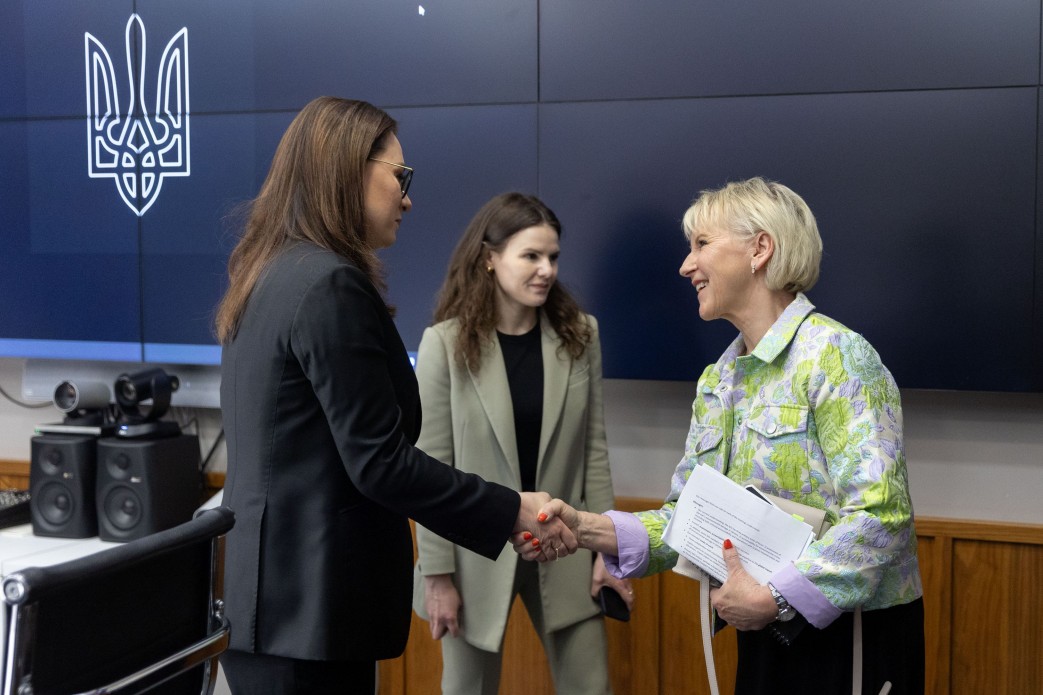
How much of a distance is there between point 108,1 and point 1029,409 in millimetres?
3220

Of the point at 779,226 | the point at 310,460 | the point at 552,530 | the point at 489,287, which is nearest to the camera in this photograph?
the point at 310,460

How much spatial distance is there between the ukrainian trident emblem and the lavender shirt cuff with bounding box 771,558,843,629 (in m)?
2.52

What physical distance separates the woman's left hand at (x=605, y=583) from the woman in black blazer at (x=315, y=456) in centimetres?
82

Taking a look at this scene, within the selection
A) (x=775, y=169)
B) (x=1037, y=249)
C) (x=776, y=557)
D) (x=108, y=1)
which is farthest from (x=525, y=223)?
(x=108, y=1)

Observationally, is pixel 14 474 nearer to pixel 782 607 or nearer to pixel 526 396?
pixel 526 396

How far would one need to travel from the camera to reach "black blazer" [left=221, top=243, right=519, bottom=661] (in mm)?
1589

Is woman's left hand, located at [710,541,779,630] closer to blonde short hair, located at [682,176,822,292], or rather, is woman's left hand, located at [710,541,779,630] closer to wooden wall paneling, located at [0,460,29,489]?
blonde short hair, located at [682,176,822,292]

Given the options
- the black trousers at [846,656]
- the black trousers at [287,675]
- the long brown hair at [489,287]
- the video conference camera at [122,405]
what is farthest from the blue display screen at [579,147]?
the black trousers at [287,675]

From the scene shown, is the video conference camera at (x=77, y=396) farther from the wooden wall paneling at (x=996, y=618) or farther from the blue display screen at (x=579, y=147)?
the wooden wall paneling at (x=996, y=618)

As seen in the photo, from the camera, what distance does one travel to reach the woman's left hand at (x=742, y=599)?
1.71 meters

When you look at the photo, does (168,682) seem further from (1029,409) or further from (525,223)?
(1029,409)

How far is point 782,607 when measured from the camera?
1.71 metres

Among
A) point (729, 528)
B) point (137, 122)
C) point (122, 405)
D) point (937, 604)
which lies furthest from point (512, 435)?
point (137, 122)

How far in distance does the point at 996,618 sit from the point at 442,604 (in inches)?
61.5
